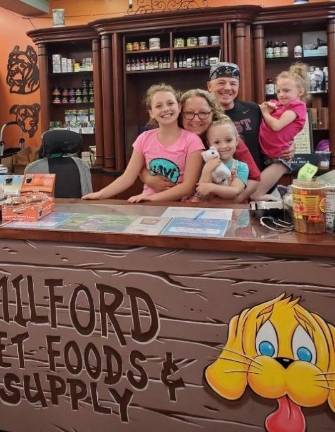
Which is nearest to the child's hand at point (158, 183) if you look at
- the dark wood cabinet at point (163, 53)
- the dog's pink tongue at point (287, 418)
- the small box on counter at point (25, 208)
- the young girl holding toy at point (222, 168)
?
the young girl holding toy at point (222, 168)

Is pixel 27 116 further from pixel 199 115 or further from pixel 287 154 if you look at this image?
pixel 199 115

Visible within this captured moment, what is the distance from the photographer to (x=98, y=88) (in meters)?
5.62

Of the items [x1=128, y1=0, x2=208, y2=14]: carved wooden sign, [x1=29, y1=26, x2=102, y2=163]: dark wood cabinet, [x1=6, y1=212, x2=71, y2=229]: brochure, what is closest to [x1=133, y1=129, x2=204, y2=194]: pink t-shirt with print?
[x1=6, y1=212, x2=71, y2=229]: brochure

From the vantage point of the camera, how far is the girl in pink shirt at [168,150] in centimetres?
227

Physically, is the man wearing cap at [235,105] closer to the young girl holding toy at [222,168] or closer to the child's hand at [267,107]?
the child's hand at [267,107]

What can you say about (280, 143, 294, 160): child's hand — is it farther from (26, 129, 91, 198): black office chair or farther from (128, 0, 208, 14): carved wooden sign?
(128, 0, 208, 14): carved wooden sign

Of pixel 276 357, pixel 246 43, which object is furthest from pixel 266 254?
pixel 246 43

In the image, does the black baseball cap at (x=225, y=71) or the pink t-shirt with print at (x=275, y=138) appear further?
the pink t-shirt with print at (x=275, y=138)

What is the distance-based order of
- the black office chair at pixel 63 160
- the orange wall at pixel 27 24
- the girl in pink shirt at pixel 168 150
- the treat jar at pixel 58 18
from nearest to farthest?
the girl in pink shirt at pixel 168 150 → the black office chair at pixel 63 160 → the treat jar at pixel 58 18 → the orange wall at pixel 27 24

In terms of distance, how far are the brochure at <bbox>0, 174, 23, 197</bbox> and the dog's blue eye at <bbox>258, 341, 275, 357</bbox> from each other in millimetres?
1191

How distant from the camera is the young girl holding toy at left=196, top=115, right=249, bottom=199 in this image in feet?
7.19

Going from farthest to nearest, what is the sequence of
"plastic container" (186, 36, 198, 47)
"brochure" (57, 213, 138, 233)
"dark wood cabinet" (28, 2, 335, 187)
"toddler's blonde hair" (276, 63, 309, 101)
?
"plastic container" (186, 36, 198, 47)
"dark wood cabinet" (28, 2, 335, 187)
"toddler's blonde hair" (276, 63, 309, 101)
"brochure" (57, 213, 138, 233)

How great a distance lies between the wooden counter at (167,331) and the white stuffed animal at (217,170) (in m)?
0.40

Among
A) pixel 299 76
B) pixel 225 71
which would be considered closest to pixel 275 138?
pixel 225 71
